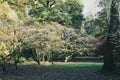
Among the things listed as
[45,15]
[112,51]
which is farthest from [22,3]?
[112,51]

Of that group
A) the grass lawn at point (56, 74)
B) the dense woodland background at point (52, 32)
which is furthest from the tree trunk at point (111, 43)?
the grass lawn at point (56, 74)

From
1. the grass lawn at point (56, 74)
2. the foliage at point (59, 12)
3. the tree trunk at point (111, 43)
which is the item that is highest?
the foliage at point (59, 12)

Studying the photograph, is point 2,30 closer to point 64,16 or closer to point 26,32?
point 26,32

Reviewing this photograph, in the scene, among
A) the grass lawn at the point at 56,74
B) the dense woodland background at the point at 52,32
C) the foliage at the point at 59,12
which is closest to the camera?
the grass lawn at the point at 56,74

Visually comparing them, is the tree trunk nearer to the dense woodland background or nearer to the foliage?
the dense woodland background

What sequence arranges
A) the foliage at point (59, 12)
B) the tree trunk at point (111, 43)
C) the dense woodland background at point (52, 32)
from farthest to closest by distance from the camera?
the foliage at point (59, 12), the dense woodland background at point (52, 32), the tree trunk at point (111, 43)

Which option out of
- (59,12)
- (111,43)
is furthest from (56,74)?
(59,12)

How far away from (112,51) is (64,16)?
2903 centimetres

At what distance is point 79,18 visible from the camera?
5388cm

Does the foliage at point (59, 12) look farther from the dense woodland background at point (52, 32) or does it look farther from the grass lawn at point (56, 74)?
the grass lawn at point (56, 74)

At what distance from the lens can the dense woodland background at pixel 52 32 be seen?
22.0m

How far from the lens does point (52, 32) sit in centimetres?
3634

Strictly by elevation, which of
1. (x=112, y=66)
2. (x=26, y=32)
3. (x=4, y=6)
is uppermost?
(x=4, y=6)

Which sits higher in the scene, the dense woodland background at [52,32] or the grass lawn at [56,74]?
the dense woodland background at [52,32]
